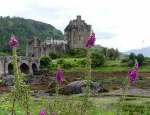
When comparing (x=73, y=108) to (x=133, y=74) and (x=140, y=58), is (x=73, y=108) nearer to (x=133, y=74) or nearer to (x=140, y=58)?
(x=133, y=74)

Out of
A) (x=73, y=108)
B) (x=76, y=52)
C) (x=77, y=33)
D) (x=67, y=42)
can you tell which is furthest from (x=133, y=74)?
(x=67, y=42)

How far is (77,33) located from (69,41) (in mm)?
3526

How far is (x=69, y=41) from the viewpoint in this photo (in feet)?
328

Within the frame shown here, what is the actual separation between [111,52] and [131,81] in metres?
85.2

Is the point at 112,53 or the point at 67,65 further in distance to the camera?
the point at 112,53

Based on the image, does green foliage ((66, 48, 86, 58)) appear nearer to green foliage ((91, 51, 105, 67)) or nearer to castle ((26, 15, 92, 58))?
castle ((26, 15, 92, 58))

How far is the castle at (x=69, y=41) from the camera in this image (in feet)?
311

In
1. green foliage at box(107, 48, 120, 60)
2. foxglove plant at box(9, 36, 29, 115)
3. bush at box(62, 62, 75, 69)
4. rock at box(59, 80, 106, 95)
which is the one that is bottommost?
rock at box(59, 80, 106, 95)

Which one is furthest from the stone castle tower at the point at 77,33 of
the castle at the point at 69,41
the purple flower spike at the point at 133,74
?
the purple flower spike at the point at 133,74

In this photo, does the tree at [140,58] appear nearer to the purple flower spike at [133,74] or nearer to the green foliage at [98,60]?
the green foliage at [98,60]

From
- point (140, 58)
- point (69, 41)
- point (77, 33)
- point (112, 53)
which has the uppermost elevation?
point (77, 33)

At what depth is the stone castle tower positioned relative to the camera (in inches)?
3858

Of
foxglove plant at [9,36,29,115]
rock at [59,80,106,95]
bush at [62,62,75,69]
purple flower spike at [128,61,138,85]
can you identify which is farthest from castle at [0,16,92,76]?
purple flower spike at [128,61,138,85]

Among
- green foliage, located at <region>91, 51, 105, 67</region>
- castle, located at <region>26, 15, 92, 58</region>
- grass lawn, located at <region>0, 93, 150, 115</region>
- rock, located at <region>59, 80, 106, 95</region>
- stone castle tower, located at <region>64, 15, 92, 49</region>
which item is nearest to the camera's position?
grass lawn, located at <region>0, 93, 150, 115</region>
